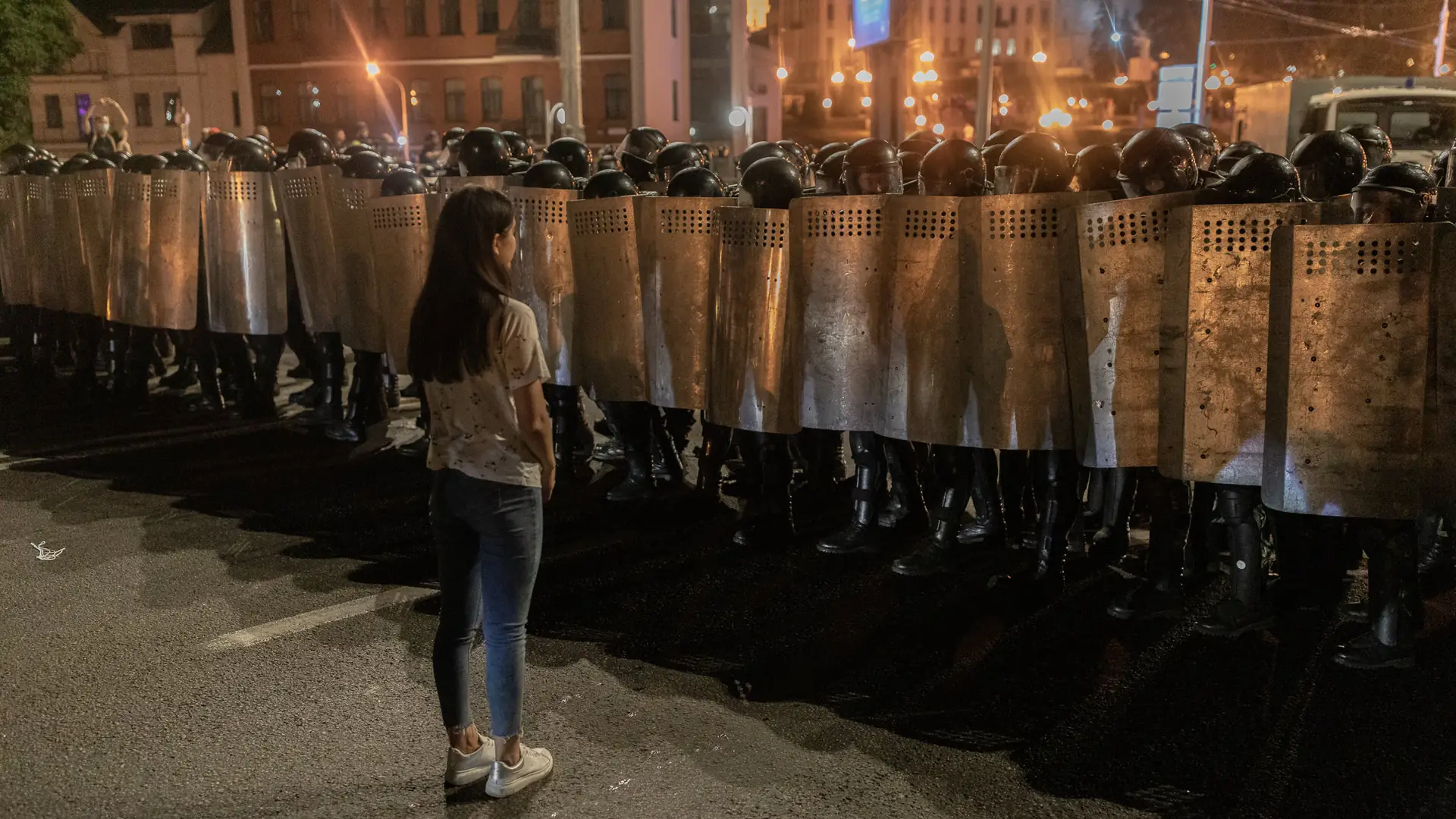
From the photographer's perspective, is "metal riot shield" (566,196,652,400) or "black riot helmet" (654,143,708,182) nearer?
"metal riot shield" (566,196,652,400)

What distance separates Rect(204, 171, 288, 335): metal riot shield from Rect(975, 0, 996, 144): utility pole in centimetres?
1704

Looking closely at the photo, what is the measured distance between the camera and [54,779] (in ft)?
13.2

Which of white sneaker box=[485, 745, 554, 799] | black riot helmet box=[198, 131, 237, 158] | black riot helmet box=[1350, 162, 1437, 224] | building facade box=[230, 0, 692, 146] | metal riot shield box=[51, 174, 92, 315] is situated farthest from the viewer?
building facade box=[230, 0, 692, 146]

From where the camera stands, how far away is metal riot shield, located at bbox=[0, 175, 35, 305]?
1182cm

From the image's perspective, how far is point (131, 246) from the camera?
1008cm

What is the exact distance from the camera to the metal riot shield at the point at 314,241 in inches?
350

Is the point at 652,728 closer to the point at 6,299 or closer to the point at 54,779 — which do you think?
the point at 54,779

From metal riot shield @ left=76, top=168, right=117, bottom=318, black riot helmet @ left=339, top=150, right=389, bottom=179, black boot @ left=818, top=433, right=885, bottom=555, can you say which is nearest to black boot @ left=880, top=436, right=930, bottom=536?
black boot @ left=818, top=433, right=885, bottom=555

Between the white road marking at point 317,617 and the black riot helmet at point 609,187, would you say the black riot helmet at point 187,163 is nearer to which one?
the black riot helmet at point 609,187

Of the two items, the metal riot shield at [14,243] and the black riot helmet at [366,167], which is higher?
the black riot helmet at [366,167]

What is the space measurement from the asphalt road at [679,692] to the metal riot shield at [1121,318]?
0.88 m

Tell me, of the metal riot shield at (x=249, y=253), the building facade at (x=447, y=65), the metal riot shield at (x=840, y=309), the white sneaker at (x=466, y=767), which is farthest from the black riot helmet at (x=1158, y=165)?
the building facade at (x=447, y=65)

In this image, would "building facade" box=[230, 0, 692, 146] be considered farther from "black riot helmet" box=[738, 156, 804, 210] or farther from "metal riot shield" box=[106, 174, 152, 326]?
"black riot helmet" box=[738, 156, 804, 210]

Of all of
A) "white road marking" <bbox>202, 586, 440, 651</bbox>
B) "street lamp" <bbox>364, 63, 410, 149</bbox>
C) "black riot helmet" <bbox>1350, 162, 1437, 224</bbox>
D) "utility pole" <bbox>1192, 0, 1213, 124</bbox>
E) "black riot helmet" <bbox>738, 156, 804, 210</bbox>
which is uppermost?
"street lamp" <bbox>364, 63, 410, 149</bbox>
